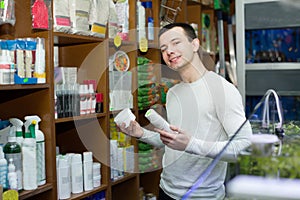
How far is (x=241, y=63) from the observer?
336 centimetres

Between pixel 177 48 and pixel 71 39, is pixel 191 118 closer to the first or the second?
pixel 177 48

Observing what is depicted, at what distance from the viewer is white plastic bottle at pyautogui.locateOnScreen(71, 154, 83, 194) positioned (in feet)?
7.36

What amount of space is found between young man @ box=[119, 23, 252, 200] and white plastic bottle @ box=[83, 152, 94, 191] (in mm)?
400

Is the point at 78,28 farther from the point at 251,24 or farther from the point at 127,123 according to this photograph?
the point at 251,24

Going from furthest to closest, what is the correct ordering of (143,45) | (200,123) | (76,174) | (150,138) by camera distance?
(143,45) < (76,174) < (150,138) < (200,123)

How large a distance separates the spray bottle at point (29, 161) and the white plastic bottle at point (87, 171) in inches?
17.7

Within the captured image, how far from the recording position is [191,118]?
1928 millimetres

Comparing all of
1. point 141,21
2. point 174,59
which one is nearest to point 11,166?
point 174,59

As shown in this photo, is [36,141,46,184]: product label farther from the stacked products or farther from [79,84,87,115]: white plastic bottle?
the stacked products

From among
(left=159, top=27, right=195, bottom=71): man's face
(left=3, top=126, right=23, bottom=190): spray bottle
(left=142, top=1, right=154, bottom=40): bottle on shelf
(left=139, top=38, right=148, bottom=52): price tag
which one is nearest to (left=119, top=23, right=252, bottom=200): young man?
(left=159, top=27, right=195, bottom=71): man's face

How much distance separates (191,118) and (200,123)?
0.05m

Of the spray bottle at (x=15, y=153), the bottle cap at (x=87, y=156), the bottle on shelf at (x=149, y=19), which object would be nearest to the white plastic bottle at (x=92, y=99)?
the bottle cap at (x=87, y=156)

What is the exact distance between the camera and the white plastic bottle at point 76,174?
7.36ft

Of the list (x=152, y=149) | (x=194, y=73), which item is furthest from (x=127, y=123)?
(x=152, y=149)
